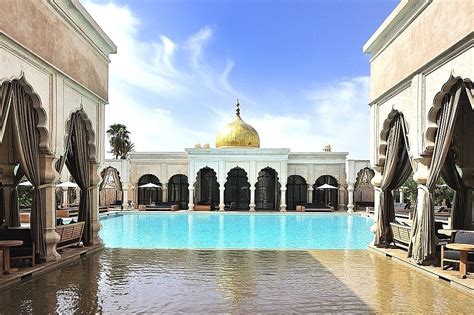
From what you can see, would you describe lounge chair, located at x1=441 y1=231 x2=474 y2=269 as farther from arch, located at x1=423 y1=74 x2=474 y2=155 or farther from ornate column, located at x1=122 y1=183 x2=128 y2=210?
ornate column, located at x1=122 y1=183 x2=128 y2=210

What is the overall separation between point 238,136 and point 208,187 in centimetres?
387

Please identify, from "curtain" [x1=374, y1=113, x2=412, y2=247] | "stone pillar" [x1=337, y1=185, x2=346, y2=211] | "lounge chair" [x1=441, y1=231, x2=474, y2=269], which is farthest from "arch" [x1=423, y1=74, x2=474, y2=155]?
"stone pillar" [x1=337, y1=185, x2=346, y2=211]

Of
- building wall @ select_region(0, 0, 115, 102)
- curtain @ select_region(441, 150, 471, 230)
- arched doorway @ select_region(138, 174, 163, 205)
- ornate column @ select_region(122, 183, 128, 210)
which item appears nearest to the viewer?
building wall @ select_region(0, 0, 115, 102)

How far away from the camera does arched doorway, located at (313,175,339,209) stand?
97.5 feet

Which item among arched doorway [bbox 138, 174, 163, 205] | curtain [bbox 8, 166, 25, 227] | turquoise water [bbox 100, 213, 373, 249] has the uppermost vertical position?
curtain [bbox 8, 166, 25, 227]

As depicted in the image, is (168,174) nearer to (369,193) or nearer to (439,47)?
(369,193)

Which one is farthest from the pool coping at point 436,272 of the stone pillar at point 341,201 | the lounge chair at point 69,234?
the stone pillar at point 341,201

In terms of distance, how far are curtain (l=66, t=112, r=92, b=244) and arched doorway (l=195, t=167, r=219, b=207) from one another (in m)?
18.6

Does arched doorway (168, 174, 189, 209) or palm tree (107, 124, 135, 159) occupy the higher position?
palm tree (107, 124, 135, 159)

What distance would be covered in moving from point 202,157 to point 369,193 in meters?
11.3

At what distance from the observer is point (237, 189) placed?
30.2 metres

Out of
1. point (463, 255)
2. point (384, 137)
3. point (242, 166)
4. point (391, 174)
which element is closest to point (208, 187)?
point (242, 166)

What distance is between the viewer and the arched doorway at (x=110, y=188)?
2916 cm

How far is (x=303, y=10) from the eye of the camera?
46.5 ft
